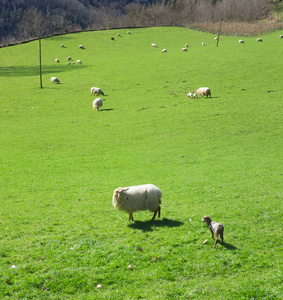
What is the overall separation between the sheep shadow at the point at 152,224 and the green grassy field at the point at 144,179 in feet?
0.24

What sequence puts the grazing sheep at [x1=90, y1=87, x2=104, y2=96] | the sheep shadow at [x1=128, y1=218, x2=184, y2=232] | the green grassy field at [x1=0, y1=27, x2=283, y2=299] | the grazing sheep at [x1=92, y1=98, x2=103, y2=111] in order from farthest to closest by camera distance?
the grazing sheep at [x1=90, y1=87, x2=104, y2=96] → the grazing sheep at [x1=92, y1=98, x2=103, y2=111] → the sheep shadow at [x1=128, y1=218, x2=184, y2=232] → the green grassy field at [x1=0, y1=27, x2=283, y2=299]

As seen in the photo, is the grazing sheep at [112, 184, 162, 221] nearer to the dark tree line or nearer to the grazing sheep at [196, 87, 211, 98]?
the grazing sheep at [196, 87, 211, 98]

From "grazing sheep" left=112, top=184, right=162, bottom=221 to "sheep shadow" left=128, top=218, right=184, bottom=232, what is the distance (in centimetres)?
53

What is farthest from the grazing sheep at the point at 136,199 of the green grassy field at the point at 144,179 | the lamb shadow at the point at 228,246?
the lamb shadow at the point at 228,246

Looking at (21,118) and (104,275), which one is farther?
(21,118)

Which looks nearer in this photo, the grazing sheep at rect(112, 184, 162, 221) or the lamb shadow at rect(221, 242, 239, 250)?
the lamb shadow at rect(221, 242, 239, 250)

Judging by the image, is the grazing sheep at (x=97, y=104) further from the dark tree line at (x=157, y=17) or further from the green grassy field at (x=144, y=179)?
the dark tree line at (x=157, y=17)

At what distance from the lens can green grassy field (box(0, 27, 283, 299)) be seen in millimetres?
9086

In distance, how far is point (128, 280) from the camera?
8.94m

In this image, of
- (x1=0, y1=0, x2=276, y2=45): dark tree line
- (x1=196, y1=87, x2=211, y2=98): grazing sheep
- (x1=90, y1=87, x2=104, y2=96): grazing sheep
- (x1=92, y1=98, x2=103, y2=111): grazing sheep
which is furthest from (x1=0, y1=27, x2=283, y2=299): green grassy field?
(x1=0, y1=0, x2=276, y2=45): dark tree line

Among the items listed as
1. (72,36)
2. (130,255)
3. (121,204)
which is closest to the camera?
(130,255)

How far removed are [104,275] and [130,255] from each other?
1153mm

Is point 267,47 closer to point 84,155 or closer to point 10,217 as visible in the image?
point 84,155

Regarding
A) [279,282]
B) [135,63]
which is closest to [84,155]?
[279,282]
